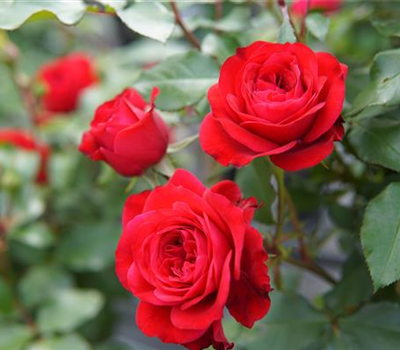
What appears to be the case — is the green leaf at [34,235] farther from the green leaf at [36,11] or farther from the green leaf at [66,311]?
the green leaf at [36,11]

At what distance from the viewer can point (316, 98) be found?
33 cm

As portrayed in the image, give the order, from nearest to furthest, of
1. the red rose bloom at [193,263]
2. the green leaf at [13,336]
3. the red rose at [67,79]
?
the red rose bloom at [193,263] < the green leaf at [13,336] < the red rose at [67,79]

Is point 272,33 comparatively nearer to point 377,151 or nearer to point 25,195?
point 377,151

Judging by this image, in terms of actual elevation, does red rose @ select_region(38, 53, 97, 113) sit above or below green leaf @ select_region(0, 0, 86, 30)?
below

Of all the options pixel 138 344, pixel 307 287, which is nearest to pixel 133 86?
pixel 307 287

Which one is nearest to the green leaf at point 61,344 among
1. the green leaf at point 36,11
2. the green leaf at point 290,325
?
the green leaf at point 290,325

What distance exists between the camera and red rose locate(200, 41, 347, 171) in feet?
1.09

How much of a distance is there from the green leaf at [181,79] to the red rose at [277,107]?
0.09 meters

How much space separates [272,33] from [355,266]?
0.75 feet

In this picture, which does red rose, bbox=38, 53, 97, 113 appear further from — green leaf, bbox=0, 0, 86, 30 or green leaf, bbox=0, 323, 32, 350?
green leaf, bbox=0, 0, 86, 30

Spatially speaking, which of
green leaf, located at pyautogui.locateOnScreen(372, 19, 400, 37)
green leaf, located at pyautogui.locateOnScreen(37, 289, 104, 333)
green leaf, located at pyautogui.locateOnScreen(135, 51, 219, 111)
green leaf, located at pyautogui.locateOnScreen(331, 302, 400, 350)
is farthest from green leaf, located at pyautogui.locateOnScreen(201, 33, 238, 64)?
green leaf, located at pyautogui.locateOnScreen(37, 289, 104, 333)

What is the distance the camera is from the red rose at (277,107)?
1.09ft

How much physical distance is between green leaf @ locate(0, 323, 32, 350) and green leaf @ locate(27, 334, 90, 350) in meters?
0.01

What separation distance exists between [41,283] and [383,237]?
501mm
